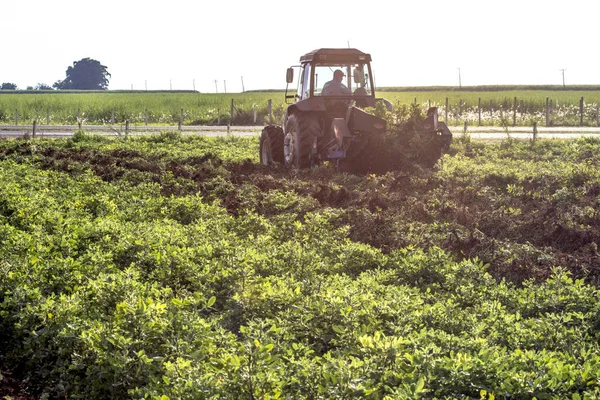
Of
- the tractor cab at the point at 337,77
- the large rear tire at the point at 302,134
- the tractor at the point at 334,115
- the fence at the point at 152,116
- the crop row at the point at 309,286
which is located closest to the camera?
the crop row at the point at 309,286

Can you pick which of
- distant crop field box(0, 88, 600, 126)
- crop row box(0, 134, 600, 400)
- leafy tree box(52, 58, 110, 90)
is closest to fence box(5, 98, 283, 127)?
distant crop field box(0, 88, 600, 126)

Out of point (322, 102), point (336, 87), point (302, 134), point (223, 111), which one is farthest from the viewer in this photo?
point (223, 111)

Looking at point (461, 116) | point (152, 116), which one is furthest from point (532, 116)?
point (152, 116)

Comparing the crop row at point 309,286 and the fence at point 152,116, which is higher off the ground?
the fence at point 152,116

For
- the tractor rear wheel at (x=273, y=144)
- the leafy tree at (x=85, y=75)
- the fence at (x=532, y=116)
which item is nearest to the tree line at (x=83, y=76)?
the leafy tree at (x=85, y=75)

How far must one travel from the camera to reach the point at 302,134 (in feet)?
55.3

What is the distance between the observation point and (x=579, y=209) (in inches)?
452

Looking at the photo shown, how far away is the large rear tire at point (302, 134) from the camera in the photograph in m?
16.8

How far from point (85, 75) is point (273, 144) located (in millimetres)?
99334

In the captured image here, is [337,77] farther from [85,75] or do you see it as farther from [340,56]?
[85,75]

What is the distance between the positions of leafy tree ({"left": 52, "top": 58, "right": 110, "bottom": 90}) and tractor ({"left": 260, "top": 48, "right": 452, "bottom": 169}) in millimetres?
99839

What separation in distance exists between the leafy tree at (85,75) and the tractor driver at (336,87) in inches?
3964

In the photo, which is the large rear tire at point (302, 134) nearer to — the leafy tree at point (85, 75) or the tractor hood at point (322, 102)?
the tractor hood at point (322, 102)

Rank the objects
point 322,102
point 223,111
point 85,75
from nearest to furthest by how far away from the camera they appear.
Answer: point 322,102
point 223,111
point 85,75
